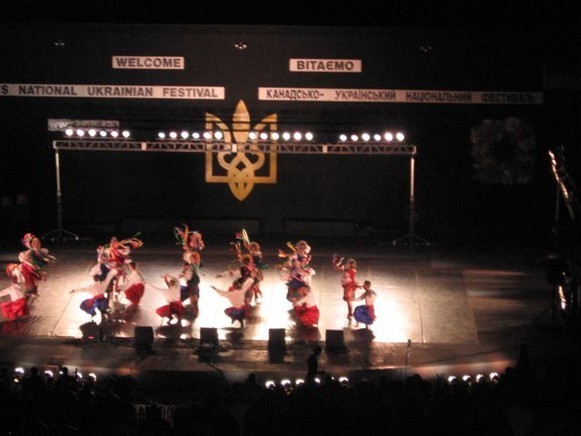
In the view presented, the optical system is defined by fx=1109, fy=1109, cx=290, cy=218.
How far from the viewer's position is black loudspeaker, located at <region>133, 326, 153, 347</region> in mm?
16609

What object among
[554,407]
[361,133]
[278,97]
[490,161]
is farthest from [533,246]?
[554,407]

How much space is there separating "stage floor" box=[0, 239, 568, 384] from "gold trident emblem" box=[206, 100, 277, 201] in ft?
5.92

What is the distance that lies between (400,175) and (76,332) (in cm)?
877

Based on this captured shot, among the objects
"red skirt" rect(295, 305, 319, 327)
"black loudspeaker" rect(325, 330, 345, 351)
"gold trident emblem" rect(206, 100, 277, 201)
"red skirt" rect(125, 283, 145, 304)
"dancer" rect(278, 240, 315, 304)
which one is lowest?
"black loudspeaker" rect(325, 330, 345, 351)

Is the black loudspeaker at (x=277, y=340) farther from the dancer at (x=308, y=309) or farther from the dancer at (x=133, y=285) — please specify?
the dancer at (x=133, y=285)

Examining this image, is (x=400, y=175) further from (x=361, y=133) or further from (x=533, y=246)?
(x=533, y=246)

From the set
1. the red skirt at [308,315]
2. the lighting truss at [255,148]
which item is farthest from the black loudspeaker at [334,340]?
the lighting truss at [255,148]

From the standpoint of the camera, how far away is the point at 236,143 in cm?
2227

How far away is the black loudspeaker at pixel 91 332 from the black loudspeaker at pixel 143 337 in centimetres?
77

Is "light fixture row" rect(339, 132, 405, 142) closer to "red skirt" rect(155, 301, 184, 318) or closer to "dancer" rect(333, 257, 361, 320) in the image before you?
"dancer" rect(333, 257, 361, 320)

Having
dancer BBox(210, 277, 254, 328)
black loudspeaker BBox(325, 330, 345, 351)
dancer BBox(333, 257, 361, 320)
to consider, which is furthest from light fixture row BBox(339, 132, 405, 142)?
black loudspeaker BBox(325, 330, 345, 351)

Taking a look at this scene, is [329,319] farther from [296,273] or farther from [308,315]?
→ [296,273]

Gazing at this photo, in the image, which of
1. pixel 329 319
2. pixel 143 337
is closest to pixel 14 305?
pixel 143 337

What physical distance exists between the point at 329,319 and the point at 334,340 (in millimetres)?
1634
